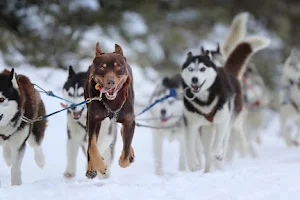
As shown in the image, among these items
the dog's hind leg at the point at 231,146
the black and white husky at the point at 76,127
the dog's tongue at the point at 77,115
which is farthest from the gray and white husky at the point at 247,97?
the dog's tongue at the point at 77,115

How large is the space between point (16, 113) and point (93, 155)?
0.86 m

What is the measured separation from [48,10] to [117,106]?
701 centimetres

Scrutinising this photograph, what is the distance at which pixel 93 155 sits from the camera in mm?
3760

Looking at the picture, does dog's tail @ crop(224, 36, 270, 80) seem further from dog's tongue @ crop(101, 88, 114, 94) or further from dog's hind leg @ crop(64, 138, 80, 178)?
dog's tongue @ crop(101, 88, 114, 94)

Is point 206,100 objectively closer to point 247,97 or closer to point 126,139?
point 126,139

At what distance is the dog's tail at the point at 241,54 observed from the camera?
658 cm

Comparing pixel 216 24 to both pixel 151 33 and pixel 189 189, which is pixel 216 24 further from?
pixel 189 189

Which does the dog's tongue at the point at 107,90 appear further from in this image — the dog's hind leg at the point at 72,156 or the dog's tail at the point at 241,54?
the dog's tail at the point at 241,54

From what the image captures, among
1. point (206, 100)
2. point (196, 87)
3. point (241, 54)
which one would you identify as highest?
point (241, 54)

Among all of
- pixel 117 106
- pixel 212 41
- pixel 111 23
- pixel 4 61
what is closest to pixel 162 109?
pixel 117 106

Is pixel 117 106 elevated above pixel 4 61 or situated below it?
below

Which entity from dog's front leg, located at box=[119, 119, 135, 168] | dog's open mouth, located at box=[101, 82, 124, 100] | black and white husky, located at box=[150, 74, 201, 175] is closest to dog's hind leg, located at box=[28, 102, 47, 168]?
dog's front leg, located at box=[119, 119, 135, 168]

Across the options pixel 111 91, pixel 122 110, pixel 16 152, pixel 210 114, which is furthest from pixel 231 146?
pixel 111 91

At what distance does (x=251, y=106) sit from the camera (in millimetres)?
9641
